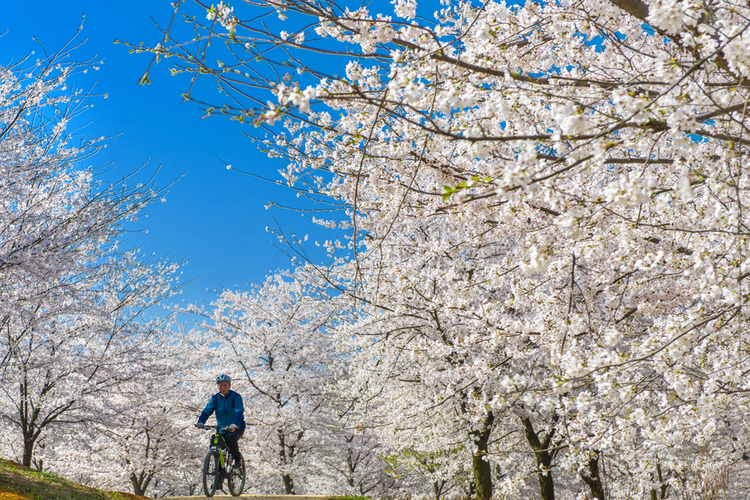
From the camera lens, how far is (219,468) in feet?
24.5

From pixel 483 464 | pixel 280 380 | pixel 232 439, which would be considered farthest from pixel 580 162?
pixel 280 380

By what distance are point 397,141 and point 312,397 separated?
14.3 m

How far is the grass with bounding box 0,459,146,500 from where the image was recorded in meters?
6.31

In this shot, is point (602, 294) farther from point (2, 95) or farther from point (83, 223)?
point (2, 95)

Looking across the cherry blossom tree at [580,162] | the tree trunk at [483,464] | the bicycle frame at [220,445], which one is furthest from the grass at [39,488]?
the tree trunk at [483,464]

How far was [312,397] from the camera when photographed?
1698cm

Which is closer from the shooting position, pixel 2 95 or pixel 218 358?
pixel 2 95

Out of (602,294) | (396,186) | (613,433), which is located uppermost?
(396,186)

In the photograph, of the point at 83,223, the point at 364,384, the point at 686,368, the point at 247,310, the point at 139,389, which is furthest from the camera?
the point at 247,310

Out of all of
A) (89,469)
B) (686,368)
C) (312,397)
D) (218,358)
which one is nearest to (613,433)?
(686,368)

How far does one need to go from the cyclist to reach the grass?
7.12ft

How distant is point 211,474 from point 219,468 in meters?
0.33

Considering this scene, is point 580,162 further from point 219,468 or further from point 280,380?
point 280,380

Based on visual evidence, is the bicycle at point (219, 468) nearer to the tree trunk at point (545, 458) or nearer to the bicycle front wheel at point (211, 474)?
the bicycle front wheel at point (211, 474)
